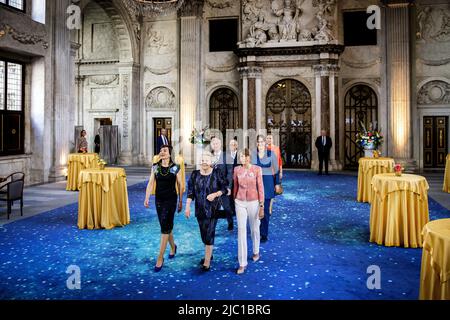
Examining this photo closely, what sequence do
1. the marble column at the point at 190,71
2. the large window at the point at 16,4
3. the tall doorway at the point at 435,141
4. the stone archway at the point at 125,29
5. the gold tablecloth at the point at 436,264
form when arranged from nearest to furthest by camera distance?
the gold tablecloth at the point at 436,264 → the large window at the point at 16,4 → the tall doorway at the point at 435,141 → the stone archway at the point at 125,29 → the marble column at the point at 190,71

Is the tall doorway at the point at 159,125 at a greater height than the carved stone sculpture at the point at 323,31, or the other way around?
the carved stone sculpture at the point at 323,31

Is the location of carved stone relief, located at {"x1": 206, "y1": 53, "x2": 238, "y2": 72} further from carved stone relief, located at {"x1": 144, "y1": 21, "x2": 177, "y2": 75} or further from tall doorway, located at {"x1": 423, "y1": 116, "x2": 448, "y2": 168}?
tall doorway, located at {"x1": 423, "y1": 116, "x2": 448, "y2": 168}

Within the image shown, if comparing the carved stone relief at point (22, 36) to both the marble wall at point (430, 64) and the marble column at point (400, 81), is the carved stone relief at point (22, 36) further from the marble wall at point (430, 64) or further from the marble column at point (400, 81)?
the marble wall at point (430, 64)

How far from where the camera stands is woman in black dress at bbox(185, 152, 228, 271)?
14.8ft

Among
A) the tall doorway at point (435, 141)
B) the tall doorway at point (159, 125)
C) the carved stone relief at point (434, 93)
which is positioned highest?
the carved stone relief at point (434, 93)

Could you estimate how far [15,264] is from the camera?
4.82 meters

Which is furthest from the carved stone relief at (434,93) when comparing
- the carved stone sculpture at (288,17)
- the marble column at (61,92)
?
the marble column at (61,92)

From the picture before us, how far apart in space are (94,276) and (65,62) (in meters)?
10.4

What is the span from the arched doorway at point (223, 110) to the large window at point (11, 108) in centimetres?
843

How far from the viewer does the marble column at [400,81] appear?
52.0ft

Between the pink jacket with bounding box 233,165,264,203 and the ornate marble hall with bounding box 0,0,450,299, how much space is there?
8.30 m
